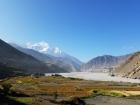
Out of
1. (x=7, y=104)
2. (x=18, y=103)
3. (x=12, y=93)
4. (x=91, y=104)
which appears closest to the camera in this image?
(x=7, y=104)

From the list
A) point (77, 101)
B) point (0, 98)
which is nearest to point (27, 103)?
point (0, 98)

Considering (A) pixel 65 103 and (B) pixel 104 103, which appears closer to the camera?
(A) pixel 65 103

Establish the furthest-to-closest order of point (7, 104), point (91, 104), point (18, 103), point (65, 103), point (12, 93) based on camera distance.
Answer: point (12, 93) → point (91, 104) → point (65, 103) → point (18, 103) → point (7, 104)

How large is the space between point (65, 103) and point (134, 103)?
1687 centimetres

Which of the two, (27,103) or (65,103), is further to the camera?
(65,103)

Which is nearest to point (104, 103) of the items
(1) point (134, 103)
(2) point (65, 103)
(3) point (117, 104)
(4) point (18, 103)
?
(3) point (117, 104)

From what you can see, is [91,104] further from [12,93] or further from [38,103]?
[12,93]

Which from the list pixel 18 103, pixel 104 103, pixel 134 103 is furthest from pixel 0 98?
pixel 134 103

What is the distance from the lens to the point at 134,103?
203ft

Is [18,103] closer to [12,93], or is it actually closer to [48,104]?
[48,104]

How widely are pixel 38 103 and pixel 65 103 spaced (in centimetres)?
556

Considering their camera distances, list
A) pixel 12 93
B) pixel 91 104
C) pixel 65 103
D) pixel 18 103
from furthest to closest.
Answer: pixel 12 93 < pixel 91 104 < pixel 65 103 < pixel 18 103

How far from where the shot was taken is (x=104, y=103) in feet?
197

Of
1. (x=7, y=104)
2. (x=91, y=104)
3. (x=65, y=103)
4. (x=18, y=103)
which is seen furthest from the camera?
(x=91, y=104)
